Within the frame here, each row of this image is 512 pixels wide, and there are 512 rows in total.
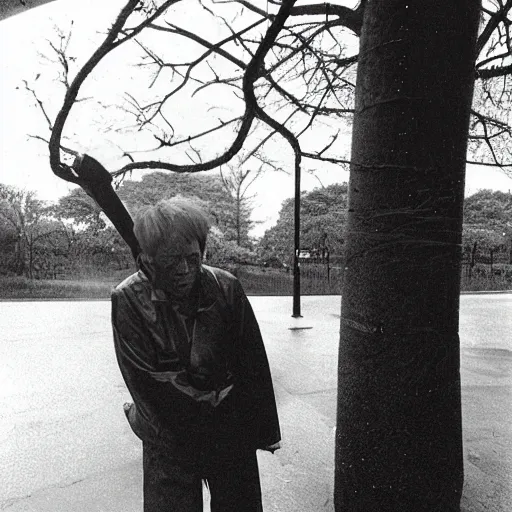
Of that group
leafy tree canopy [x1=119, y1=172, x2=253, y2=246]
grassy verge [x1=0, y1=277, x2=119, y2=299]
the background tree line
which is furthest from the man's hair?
grassy verge [x1=0, y1=277, x2=119, y2=299]

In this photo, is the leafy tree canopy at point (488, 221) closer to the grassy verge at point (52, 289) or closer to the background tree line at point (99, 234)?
the background tree line at point (99, 234)

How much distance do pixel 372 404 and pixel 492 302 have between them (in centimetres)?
1596

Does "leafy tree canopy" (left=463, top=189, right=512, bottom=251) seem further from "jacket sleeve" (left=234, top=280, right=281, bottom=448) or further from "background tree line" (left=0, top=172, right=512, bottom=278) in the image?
"jacket sleeve" (left=234, top=280, right=281, bottom=448)

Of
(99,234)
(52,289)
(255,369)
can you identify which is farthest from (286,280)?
(255,369)

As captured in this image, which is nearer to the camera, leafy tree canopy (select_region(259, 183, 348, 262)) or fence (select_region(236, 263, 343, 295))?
fence (select_region(236, 263, 343, 295))

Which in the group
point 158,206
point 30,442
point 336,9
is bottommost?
point 30,442

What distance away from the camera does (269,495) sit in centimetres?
293

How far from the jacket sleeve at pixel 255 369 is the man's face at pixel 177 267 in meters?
0.20

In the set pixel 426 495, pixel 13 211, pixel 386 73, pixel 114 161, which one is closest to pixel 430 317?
pixel 426 495

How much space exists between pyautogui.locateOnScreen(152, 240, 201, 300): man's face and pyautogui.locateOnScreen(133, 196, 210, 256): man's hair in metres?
0.02

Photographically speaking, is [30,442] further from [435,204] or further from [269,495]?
[435,204]

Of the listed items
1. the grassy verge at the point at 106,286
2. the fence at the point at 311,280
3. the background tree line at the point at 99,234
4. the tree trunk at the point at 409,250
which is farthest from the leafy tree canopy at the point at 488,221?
the tree trunk at the point at 409,250

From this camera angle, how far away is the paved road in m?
2.93

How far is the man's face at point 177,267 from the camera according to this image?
5.09ft
